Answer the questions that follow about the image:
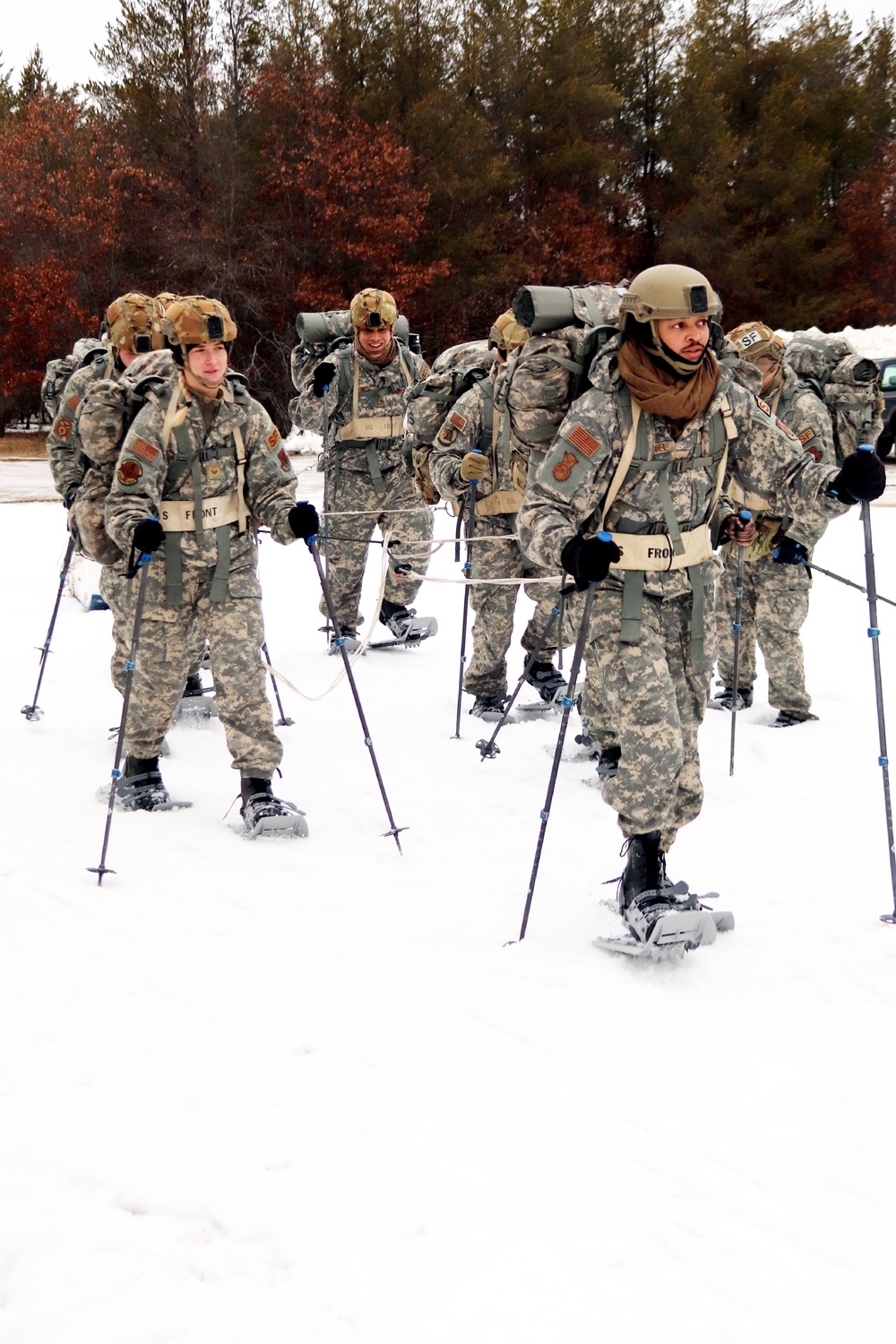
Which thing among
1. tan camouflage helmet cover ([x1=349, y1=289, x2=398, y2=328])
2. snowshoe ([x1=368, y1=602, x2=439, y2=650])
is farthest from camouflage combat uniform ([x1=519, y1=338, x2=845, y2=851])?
snowshoe ([x1=368, y1=602, x2=439, y2=650])

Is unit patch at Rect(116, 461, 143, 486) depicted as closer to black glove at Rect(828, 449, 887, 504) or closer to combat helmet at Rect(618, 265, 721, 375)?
combat helmet at Rect(618, 265, 721, 375)

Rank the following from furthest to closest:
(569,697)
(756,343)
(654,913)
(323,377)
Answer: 1. (323,377)
2. (756,343)
3. (654,913)
4. (569,697)

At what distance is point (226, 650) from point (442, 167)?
29562 mm

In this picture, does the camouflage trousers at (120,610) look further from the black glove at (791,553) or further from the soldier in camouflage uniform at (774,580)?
the soldier in camouflage uniform at (774,580)

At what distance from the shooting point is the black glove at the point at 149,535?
5.46 m

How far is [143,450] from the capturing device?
5742mm

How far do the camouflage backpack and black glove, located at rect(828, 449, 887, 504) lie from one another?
412cm

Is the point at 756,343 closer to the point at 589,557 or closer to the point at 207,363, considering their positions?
the point at 207,363

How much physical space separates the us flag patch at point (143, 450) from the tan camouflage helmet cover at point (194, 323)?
17.4 inches

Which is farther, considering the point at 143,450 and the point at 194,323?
the point at 143,450

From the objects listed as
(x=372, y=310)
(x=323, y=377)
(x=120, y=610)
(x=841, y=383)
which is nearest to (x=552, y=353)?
(x=120, y=610)

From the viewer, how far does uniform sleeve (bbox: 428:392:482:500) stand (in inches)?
320

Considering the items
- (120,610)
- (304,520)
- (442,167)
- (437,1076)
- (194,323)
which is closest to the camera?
(437,1076)

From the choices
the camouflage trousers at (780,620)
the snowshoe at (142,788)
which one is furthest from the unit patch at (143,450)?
the camouflage trousers at (780,620)
